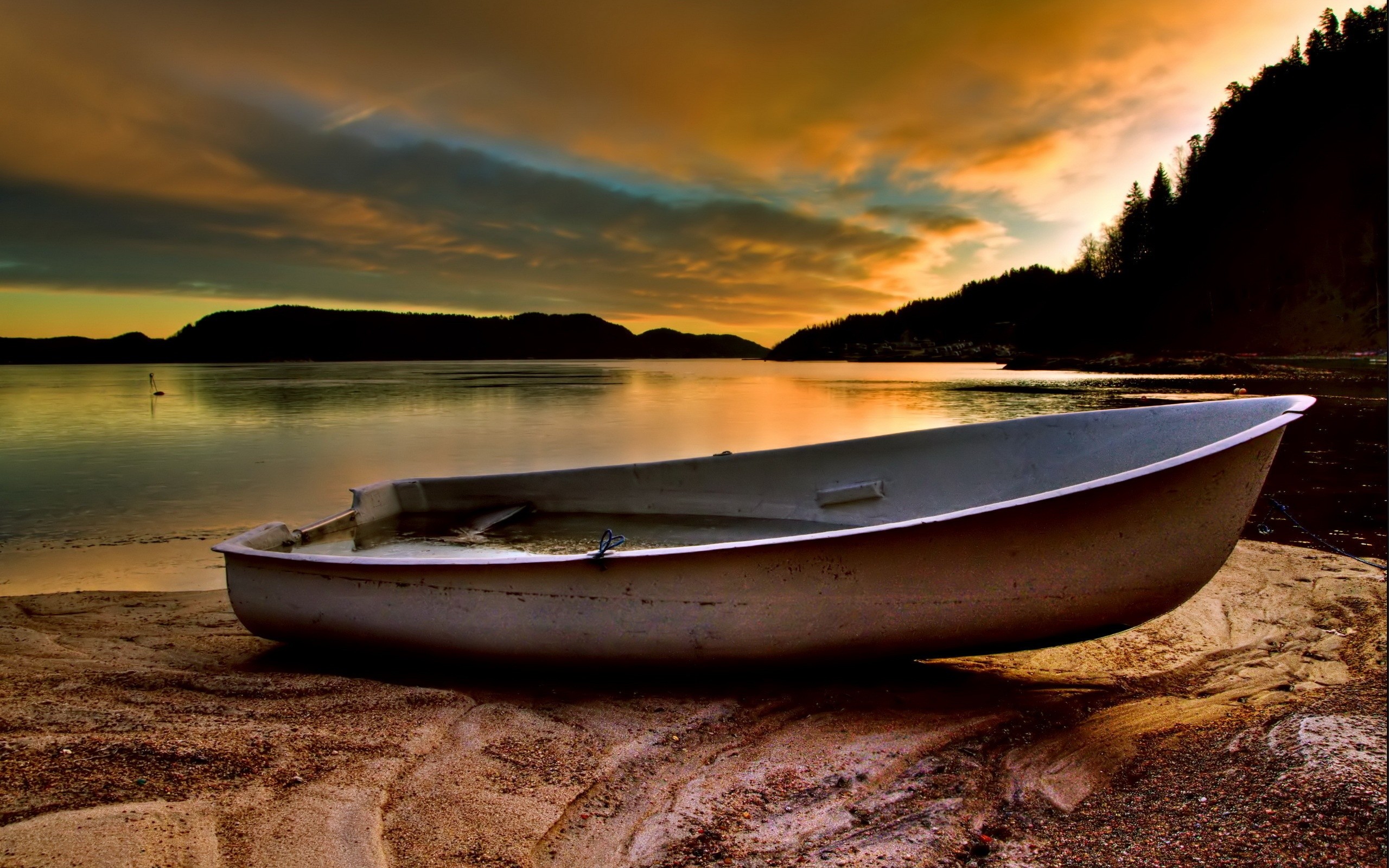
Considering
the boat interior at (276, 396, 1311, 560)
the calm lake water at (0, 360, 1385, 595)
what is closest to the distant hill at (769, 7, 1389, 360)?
the calm lake water at (0, 360, 1385, 595)

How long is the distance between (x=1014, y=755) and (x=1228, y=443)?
1.50 metres

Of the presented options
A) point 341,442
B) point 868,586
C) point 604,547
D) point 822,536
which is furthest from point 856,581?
point 341,442

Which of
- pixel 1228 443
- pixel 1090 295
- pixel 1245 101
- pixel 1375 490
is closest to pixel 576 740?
pixel 1228 443

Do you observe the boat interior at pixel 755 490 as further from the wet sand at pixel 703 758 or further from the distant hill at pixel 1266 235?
the distant hill at pixel 1266 235

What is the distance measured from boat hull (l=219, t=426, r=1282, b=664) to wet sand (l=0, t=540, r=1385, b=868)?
0.26 meters

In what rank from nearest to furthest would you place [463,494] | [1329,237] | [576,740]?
[576,740] → [463,494] → [1329,237]

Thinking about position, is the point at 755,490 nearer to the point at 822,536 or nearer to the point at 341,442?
the point at 822,536

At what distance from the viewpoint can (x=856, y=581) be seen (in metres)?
3.08

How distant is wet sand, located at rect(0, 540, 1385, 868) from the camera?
7.09ft

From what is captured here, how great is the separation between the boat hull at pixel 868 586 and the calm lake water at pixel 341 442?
383 cm

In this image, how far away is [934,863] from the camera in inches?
83.9

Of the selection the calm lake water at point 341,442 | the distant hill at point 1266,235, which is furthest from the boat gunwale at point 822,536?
the distant hill at point 1266,235

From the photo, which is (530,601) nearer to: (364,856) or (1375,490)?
(364,856)

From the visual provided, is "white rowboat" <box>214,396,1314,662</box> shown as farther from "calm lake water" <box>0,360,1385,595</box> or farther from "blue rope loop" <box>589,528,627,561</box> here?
"calm lake water" <box>0,360,1385,595</box>
